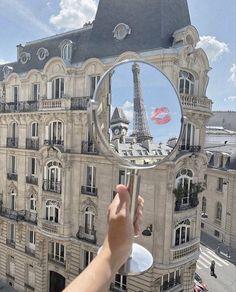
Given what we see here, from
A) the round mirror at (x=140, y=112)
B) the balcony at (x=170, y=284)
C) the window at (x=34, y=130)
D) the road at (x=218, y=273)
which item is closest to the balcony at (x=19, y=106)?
the window at (x=34, y=130)

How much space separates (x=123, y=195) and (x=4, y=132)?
25.3 feet

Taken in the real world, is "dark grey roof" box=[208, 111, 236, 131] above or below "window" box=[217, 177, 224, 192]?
above

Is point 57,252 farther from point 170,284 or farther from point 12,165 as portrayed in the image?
point 170,284

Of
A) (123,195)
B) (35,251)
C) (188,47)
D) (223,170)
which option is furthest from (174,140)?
(223,170)

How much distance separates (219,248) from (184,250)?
525 cm

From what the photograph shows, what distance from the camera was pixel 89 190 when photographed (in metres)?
6.33

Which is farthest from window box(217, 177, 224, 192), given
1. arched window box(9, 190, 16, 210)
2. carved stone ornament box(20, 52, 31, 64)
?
carved stone ornament box(20, 52, 31, 64)

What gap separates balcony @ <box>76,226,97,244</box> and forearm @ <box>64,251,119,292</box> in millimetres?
5711

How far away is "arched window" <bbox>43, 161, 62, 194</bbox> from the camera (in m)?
6.66

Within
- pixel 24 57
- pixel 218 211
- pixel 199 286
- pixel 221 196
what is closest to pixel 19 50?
pixel 24 57

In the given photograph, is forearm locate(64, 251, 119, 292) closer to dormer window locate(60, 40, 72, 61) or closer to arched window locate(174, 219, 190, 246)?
arched window locate(174, 219, 190, 246)

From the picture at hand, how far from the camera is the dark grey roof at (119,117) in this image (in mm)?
1134

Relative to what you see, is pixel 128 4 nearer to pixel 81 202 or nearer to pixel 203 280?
pixel 81 202

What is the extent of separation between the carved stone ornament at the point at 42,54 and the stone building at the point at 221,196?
22.5ft
